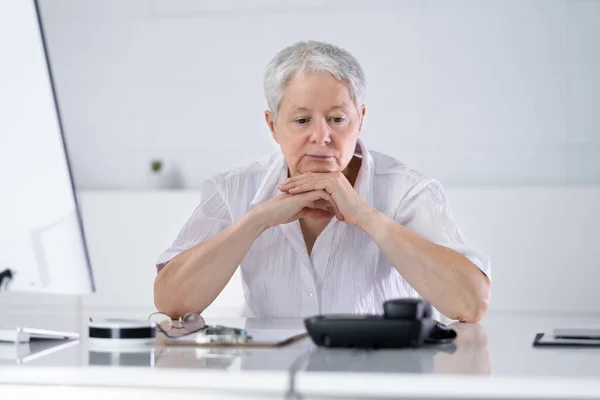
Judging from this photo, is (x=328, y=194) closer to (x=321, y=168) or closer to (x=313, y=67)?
(x=321, y=168)

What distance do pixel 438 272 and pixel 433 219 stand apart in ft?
0.76

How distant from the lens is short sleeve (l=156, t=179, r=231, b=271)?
219cm

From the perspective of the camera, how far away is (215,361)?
109 centimetres

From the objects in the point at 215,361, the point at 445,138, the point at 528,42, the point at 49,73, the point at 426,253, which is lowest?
the point at 215,361

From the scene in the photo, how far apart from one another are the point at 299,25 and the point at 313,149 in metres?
2.14

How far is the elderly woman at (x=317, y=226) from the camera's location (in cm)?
196

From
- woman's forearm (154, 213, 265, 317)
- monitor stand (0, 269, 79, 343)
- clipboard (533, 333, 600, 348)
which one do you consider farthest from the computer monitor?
woman's forearm (154, 213, 265, 317)

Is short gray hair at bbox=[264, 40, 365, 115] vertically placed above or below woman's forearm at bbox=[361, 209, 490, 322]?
above

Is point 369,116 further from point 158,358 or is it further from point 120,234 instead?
point 158,358

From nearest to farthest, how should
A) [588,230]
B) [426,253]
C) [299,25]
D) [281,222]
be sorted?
[426,253] → [281,222] → [588,230] → [299,25]

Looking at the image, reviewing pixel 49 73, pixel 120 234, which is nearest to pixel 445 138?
pixel 120 234

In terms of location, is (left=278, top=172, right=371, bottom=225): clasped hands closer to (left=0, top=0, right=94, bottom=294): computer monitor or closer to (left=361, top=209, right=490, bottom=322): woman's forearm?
(left=361, top=209, right=490, bottom=322): woman's forearm

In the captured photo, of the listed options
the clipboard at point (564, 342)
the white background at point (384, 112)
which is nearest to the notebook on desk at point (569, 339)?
the clipboard at point (564, 342)

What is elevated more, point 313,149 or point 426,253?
point 313,149
